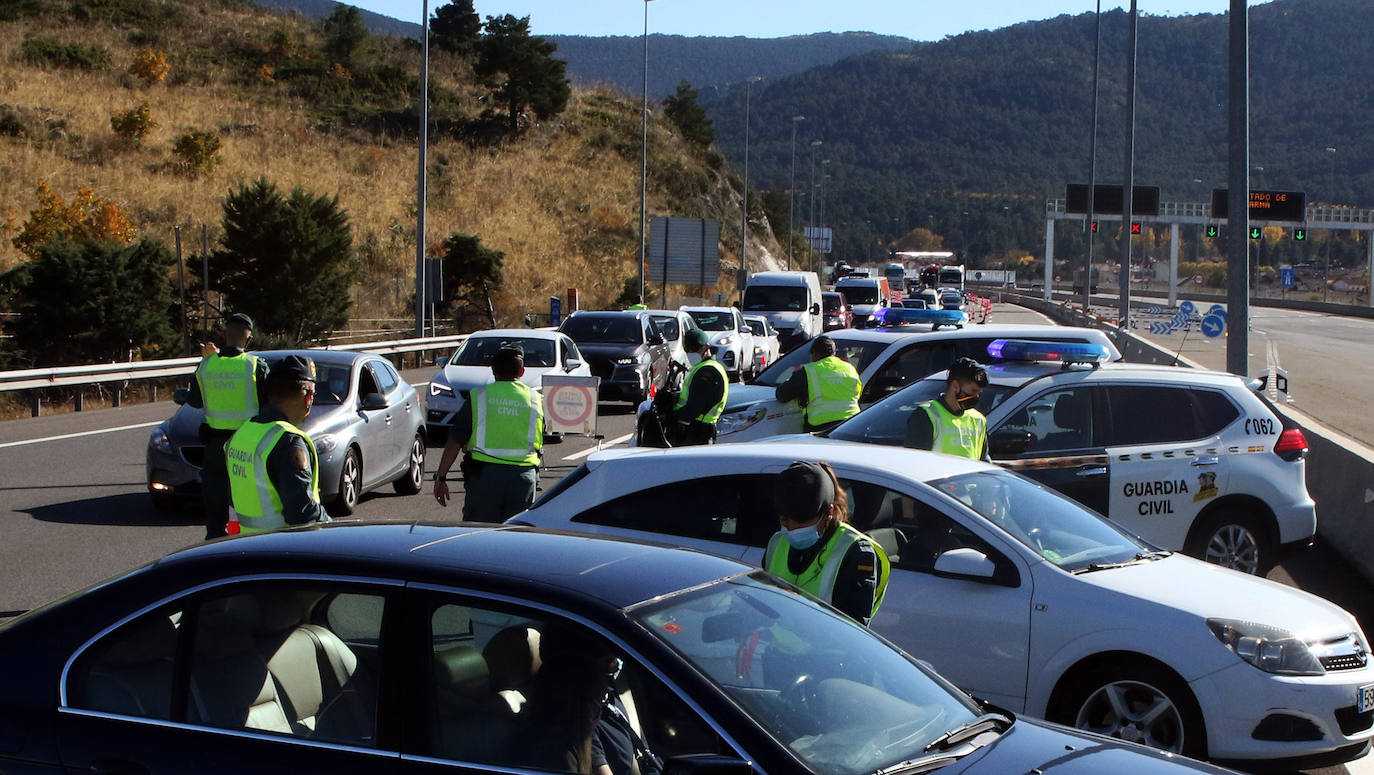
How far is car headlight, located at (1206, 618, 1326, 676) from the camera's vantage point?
5.84m

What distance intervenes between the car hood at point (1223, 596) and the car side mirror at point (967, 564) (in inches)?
18.7

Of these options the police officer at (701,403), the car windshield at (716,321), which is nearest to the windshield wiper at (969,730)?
the police officer at (701,403)

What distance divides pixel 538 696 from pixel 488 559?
418 millimetres

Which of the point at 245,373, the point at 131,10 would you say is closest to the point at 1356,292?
the point at 131,10

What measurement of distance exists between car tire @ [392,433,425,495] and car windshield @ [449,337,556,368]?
16.7ft

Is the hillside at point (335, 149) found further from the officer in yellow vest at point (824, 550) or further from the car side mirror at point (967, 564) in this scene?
the officer in yellow vest at point (824, 550)

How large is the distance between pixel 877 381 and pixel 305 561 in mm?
11056

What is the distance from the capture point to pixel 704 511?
6438mm

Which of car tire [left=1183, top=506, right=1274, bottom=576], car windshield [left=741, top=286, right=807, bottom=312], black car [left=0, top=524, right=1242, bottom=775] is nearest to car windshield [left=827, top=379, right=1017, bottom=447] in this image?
car tire [left=1183, top=506, right=1274, bottom=576]

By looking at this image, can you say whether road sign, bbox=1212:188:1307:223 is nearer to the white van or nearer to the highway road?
the white van

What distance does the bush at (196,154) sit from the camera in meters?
54.7

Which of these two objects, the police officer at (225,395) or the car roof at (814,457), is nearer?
the car roof at (814,457)

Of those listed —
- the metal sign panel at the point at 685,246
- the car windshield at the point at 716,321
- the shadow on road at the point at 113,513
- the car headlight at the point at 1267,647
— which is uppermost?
the metal sign panel at the point at 685,246

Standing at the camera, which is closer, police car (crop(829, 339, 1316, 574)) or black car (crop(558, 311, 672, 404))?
police car (crop(829, 339, 1316, 574))
